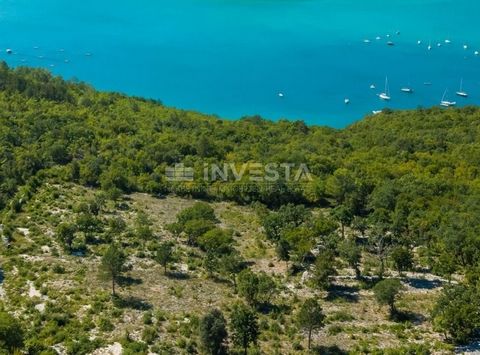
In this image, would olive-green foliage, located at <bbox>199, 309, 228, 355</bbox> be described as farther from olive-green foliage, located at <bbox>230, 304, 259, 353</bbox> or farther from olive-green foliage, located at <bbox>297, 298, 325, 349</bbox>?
olive-green foliage, located at <bbox>297, 298, 325, 349</bbox>

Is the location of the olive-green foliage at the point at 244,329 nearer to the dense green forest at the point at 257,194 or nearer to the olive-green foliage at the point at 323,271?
the dense green forest at the point at 257,194

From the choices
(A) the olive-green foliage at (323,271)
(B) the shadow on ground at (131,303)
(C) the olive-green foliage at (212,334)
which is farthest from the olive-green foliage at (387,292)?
(B) the shadow on ground at (131,303)

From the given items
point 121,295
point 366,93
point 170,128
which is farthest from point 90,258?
point 366,93

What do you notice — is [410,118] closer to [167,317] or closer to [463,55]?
[463,55]

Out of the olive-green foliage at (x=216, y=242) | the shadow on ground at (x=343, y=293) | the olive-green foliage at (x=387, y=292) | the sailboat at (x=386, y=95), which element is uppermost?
the sailboat at (x=386, y=95)

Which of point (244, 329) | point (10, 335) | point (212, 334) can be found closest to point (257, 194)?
point (244, 329)

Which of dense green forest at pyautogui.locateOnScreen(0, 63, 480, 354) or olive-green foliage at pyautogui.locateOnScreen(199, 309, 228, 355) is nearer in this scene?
olive-green foliage at pyautogui.locateOnScreen(199, 309, 228, 355)

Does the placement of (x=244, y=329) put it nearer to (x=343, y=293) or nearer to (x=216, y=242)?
(x=343, y=293)

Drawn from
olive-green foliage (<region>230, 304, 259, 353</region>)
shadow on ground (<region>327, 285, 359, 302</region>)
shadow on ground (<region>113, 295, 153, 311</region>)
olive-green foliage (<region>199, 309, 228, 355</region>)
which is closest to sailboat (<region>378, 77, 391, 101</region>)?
shadow on ground (<region>327, 285, 359, 302</region>)
